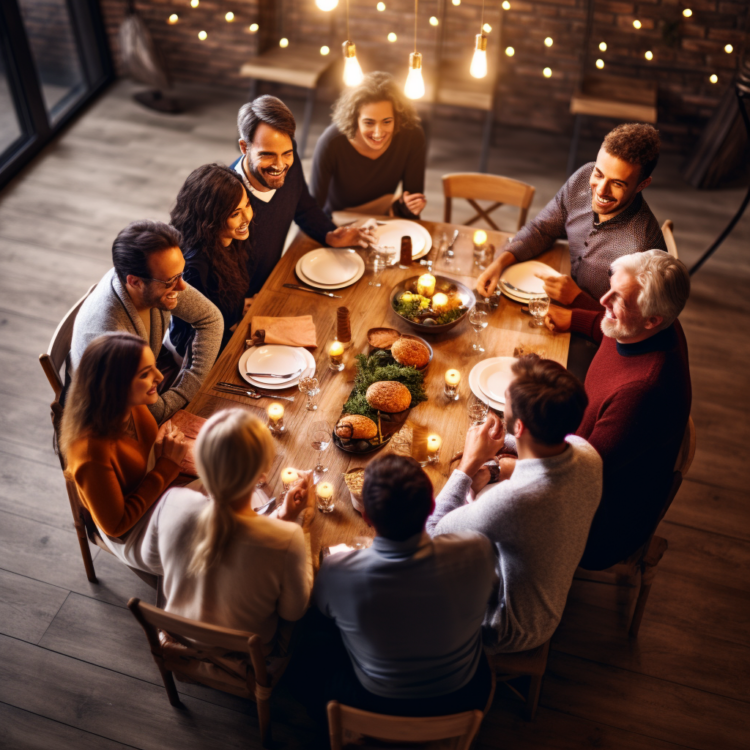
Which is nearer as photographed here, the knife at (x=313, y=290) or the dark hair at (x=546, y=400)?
the dark hair at (x=546, y=400)

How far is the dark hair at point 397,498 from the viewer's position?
1702 millimetres

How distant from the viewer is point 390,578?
1750mm

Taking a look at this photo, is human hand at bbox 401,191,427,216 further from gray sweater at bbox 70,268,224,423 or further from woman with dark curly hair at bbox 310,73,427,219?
gray sweater at bbox 70,268,224,423

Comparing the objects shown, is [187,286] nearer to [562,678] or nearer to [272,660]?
[272,660]

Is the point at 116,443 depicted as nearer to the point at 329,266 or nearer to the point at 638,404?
the point at 329,266

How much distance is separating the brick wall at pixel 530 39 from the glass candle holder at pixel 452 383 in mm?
3711

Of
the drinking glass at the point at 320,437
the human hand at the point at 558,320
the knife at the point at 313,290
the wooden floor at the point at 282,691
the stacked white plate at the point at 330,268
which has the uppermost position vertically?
the stacked white plate at the point at 330,268

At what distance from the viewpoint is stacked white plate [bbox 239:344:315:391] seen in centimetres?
254

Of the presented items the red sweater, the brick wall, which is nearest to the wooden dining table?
the red sweater

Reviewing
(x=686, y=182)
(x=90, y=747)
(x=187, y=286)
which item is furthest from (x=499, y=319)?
(x=686, y=182)

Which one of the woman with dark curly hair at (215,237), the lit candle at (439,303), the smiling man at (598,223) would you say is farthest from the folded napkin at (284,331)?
the smiling man at (598,223)

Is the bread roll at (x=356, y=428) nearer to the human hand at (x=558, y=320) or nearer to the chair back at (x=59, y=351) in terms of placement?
the human hand at (x=558, y=320)

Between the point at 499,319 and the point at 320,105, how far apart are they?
3885 mm

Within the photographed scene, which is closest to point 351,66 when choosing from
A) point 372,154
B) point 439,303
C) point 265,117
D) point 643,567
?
point 265,117
